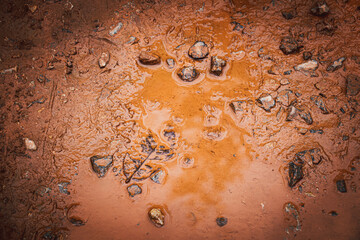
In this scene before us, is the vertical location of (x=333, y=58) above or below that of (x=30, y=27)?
below

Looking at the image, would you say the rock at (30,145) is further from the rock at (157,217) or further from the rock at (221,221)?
the rock at (221,221)

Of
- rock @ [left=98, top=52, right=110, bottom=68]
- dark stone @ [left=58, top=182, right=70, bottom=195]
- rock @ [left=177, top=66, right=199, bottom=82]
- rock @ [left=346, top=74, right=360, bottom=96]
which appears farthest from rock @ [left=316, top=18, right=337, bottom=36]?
dark stone @ [left=58, top=182, right=70, bottom=195]

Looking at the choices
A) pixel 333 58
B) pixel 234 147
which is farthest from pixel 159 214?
pixel 333 58

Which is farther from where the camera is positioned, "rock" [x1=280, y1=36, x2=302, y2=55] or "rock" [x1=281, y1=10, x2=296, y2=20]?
"rock" [x1=281, y1=10, x2=296, y2=20]

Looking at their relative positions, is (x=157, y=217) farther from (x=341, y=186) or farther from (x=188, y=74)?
(x=341, y=186)

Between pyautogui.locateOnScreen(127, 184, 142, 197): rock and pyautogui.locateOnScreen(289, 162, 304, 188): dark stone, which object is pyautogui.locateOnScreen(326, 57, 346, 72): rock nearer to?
pyautogui.locateOnScreen(289, 162, 304, 188): dark stone

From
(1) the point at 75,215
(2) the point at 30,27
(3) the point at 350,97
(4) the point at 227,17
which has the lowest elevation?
(3) the point at 350,97

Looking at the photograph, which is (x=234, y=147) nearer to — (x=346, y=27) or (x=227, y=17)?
(x=227, y=17)

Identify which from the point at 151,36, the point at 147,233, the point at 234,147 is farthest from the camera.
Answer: the point at 151,36
